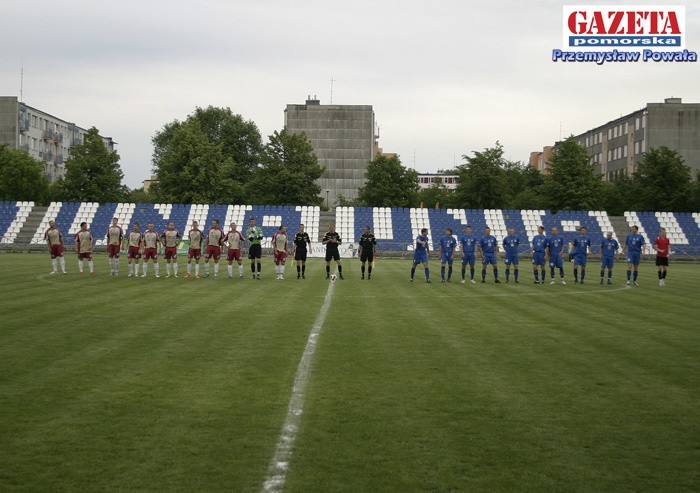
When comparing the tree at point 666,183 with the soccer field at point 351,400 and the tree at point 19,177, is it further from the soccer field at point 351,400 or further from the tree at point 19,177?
the soccer field at point 351,400

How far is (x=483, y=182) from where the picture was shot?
2744 inches

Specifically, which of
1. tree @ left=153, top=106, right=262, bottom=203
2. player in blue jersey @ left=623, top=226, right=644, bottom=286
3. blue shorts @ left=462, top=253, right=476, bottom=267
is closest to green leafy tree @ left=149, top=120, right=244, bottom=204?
tree @ left=153, top=106, right=262, bottom=203

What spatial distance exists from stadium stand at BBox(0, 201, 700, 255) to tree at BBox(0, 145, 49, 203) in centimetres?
1201

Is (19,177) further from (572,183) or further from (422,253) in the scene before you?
(422,253)

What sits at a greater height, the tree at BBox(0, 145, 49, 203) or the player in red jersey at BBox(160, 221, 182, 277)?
the tree at BBox(0, 145, 49, 203)

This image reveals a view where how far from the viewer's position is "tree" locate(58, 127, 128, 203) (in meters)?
72.6

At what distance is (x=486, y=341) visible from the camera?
1283 centimetres

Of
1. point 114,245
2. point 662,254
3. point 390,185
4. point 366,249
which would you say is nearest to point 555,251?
point 662,254

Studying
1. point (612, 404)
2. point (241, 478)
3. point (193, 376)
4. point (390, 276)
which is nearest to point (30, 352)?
point (193, 376)

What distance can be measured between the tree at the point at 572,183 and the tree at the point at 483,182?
4.14m

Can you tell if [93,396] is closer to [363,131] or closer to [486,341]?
Result: [486,341]

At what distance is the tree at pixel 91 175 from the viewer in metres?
72.6

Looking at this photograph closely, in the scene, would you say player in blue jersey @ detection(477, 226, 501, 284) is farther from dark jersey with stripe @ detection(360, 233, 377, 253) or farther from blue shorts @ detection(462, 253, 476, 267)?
dark jersey with stripe @ detection(360, 233, 377, 253)

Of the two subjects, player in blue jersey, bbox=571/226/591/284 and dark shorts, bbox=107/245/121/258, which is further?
dark shorts, bbox=107/245/121/258
